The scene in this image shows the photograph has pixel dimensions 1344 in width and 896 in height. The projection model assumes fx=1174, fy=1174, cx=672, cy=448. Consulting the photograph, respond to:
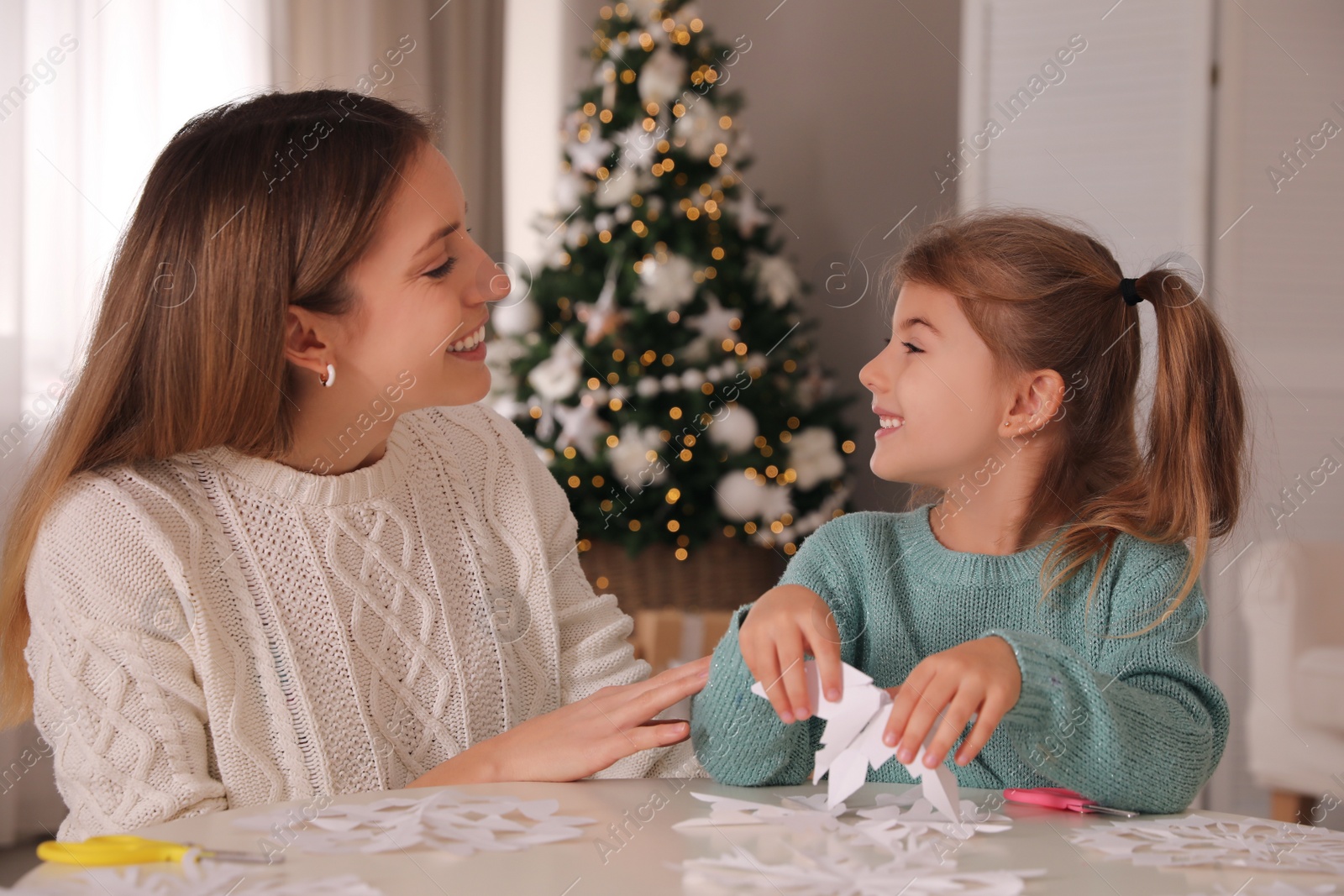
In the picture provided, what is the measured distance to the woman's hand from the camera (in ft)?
3.34

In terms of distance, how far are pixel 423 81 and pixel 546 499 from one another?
2.77 m

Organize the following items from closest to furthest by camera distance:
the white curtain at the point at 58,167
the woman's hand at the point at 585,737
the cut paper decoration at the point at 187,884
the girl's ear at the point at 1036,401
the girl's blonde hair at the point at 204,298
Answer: the cut paper decoration at the point at 187,884, the woman's hand at the point at 585,737, the girl's blonde hair at the point at 204,298, the girl's ear at the point at 1036,401, the white curtain at the point at 58,167

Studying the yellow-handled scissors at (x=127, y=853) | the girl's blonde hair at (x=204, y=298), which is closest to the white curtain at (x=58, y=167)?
the girl's blonde hair at (x=204, y=298)

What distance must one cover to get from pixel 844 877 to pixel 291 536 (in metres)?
0.73

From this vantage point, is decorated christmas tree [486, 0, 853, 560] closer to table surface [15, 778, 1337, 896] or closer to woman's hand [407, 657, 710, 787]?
woman's hand [407, 657, 710, 787]

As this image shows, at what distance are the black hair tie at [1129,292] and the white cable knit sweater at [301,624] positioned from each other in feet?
2.28

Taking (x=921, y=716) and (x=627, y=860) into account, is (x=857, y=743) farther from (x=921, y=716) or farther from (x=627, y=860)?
(x=627, y=860)

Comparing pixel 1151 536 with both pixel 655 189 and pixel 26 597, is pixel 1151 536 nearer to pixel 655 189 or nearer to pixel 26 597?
pixel 26 597

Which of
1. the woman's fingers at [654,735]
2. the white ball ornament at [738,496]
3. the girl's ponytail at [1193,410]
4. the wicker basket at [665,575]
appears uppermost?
the girl's ponytail at [1193,410]

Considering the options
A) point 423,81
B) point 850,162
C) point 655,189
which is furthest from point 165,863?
point 850,162

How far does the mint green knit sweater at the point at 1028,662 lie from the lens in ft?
3.02

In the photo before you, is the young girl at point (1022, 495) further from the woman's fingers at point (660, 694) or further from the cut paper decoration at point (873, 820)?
the cut paper decoration at point (873, 820)

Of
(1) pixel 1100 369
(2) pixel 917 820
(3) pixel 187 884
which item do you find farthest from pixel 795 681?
(1) pixel 1100 369

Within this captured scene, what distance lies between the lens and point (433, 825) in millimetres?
766
